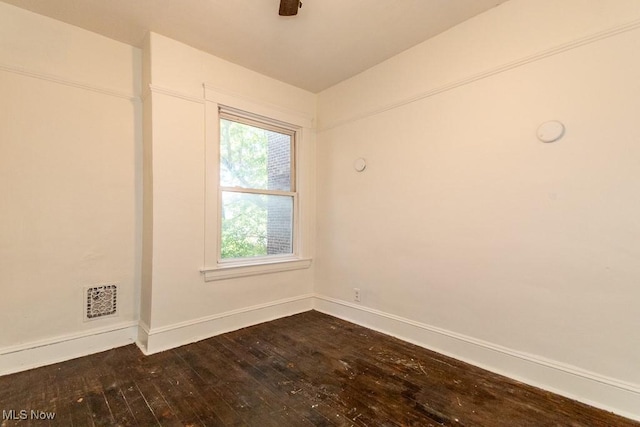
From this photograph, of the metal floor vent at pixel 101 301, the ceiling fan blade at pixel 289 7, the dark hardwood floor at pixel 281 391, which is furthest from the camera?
the metal floor vent at pixel 101 301

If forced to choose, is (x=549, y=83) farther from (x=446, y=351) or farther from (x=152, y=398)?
(x=152, y=398)

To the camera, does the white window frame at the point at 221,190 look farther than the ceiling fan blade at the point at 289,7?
Yes

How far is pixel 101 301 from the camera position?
237 centimetres

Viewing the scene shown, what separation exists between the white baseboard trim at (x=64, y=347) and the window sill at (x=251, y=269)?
74 cm

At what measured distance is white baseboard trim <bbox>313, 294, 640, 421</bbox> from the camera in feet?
5.31

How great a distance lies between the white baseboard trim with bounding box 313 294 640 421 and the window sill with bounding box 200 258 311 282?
0.92 metres

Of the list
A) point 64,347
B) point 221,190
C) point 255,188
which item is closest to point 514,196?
point 255,188

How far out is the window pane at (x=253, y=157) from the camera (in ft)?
9.48

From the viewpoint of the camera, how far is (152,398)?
5.68 ft

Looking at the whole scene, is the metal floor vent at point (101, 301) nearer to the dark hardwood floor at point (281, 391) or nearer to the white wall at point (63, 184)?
the white wall at point (63, 184)

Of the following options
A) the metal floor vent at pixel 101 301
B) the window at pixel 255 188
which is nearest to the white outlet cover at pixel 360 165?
the window at pixel 255 188

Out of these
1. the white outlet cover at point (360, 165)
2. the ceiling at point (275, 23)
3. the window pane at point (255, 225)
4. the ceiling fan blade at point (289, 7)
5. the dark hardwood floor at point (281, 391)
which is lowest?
the dark hardwood floor at point (281, 391)

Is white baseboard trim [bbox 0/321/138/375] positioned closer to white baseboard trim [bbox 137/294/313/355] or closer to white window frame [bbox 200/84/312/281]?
white baseboard trim [bbox 137/294/313/355]

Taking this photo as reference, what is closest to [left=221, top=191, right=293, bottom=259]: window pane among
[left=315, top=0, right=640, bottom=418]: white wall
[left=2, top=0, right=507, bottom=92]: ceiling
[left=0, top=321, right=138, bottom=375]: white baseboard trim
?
[left=315, top=0, right=640, bottom=418]: white wall
